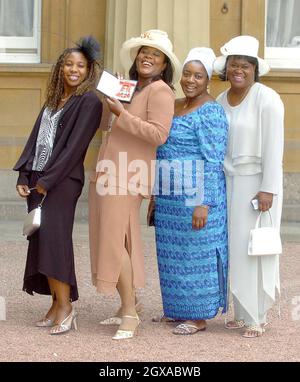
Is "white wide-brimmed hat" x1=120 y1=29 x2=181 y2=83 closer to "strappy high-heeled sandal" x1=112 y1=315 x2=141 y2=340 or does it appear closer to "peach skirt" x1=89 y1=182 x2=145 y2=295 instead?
"peach skirt" x1=89 y1=182 x2=145 y2=295

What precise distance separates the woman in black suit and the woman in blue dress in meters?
0.56

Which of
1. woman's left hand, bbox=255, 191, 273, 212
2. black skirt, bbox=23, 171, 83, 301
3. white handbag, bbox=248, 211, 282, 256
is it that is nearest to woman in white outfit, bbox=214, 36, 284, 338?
woman's left hand, bbox=255, 191, 273, 212

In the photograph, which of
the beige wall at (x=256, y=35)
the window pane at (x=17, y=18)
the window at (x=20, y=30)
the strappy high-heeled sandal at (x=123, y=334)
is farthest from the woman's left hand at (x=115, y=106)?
the window pane at (x=17, y=18)

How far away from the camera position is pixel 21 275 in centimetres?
934

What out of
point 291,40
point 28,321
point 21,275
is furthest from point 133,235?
point 291,40

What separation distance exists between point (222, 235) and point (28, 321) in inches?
58.0

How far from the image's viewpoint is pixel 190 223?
718 centimetres

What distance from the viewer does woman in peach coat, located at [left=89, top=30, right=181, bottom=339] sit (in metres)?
7.04

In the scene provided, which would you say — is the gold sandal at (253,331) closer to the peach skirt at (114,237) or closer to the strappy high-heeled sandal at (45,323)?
the peach skirt at (114,237)

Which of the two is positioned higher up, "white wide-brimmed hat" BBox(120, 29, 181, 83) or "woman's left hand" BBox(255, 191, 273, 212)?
"white wide-brimmed hat" BBox(120, 29, 181, 83)

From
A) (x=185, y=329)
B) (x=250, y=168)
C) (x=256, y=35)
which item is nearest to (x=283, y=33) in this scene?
(x=256, y=35)

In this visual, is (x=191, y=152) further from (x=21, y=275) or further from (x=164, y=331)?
(x=21, y=275)

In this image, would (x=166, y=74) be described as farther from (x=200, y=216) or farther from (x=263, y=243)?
(x=263, y=243)

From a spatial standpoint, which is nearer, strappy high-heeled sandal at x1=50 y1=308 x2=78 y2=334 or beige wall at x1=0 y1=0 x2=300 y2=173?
strappy high-heeled sandal at x1=50 y1=308 x2=78 y2=334
